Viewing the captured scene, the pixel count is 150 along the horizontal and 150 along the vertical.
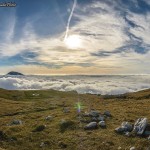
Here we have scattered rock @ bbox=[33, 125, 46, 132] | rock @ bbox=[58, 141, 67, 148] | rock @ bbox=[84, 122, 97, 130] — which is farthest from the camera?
scattered rock @ bbox=[33, 125, 46, 132]

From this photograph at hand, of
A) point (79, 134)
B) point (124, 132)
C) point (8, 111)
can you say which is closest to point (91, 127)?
point (79, 134)

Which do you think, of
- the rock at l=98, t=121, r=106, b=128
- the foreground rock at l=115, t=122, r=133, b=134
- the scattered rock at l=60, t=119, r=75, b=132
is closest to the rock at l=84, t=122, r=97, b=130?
the rock at l=98, t=121, r=106, b=128

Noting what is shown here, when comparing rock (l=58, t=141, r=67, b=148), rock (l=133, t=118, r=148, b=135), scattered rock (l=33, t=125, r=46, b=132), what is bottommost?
rock (l=58, t=141, r=67, b=148)

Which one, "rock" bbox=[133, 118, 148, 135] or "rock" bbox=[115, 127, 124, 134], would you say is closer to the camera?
"rock" bbox=[133, 118, 148, 135]

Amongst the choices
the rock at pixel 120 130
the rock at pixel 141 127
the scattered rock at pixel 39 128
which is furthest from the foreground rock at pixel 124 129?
the scattered rock at pixel 39 128

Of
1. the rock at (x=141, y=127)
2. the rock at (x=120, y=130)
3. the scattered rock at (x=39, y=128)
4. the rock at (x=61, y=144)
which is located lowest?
the rock at (x=61, y=144)

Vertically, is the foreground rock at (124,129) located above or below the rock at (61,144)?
above

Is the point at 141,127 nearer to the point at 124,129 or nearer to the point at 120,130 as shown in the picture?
the point at 124,129

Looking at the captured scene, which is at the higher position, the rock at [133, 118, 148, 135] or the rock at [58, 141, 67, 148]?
the rock at [133, 118, 148, 135]

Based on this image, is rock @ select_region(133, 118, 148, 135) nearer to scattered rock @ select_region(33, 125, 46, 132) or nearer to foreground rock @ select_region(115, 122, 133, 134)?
foreground rock @ select_region(115, 122, 133, 134)

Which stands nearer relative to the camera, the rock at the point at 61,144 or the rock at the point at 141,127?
the rock at the point at 61,144

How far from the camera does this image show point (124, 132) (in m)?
36.1

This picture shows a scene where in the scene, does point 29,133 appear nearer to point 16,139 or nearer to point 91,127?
point 16,139

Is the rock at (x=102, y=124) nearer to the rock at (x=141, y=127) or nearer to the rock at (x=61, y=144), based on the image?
the rock at (x=141, y=127)
